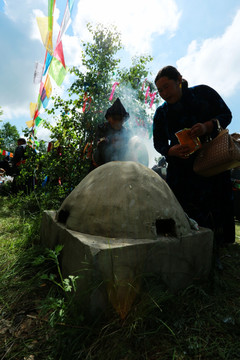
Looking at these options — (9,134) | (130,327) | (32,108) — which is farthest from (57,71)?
(9,134)

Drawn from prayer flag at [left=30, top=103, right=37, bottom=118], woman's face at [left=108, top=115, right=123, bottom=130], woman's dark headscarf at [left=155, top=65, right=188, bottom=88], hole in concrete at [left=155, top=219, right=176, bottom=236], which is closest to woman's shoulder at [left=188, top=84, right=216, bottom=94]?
woman's dark headscarf at [left=155, top=65, right=188, bottom=88]

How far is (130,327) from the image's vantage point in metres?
1.25

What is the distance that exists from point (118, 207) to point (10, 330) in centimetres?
110

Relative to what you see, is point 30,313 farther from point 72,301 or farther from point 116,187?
point 116,187

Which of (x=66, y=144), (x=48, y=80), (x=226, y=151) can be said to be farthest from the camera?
(x=48, y=80)

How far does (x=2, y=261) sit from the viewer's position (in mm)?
2102

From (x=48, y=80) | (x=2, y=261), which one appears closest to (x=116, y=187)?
(x=2, y=261)

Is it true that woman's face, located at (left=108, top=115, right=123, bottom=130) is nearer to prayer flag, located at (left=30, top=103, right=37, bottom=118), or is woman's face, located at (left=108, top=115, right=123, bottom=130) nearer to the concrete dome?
the concrete dome

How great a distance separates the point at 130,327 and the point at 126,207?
80 centimetres

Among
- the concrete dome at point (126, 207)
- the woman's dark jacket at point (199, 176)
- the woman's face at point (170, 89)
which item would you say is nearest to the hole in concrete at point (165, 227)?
A: the concrete dome at point (126, 207)

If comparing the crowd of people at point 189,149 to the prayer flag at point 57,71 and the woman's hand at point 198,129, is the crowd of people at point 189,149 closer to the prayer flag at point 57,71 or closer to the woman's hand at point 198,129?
the woman's hand at point 198,129

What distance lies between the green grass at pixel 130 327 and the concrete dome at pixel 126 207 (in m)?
0.45

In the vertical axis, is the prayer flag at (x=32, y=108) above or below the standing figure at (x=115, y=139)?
above

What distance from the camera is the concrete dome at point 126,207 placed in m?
1.62
